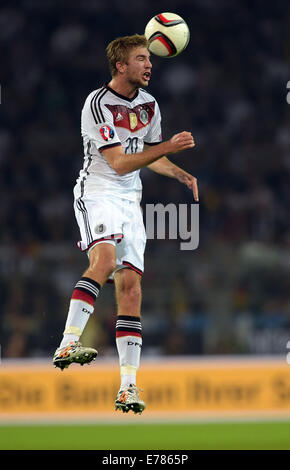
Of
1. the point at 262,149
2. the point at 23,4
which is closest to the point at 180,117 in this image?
the point at 262,149

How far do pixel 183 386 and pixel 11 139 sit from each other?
241 inches

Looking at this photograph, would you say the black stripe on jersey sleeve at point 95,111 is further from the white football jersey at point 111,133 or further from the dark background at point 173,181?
the dark background at point 173,181

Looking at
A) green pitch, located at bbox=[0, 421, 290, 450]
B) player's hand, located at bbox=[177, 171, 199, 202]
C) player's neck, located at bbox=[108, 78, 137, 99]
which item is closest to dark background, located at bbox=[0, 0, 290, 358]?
green pitch, located at bbox=[0, 421, 290, 450]

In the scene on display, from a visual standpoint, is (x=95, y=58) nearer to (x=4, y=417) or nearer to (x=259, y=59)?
(x=259, y=59)

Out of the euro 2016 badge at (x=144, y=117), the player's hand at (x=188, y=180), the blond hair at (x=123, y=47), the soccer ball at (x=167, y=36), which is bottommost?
the player's hand at (x=188, y=180)

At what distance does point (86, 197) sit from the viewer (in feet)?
22.6

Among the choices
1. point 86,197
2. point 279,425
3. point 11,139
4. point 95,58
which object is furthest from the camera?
point 95,58

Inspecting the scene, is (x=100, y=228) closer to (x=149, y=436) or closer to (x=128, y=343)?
(x=128, y=343)

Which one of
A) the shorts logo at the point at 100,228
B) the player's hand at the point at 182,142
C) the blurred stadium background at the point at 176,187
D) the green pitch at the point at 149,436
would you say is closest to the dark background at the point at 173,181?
the blurred stadium background at the point at 176,187

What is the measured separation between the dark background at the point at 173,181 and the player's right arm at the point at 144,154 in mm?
6498

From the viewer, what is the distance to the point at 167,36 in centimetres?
699

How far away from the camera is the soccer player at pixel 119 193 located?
21.7 ft

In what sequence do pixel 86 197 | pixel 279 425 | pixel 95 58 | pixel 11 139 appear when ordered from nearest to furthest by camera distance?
pixel 86 197, pixel 279 425, pixel 11 139, pixel 95 58

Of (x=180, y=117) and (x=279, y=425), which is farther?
(x=180, y=117)
